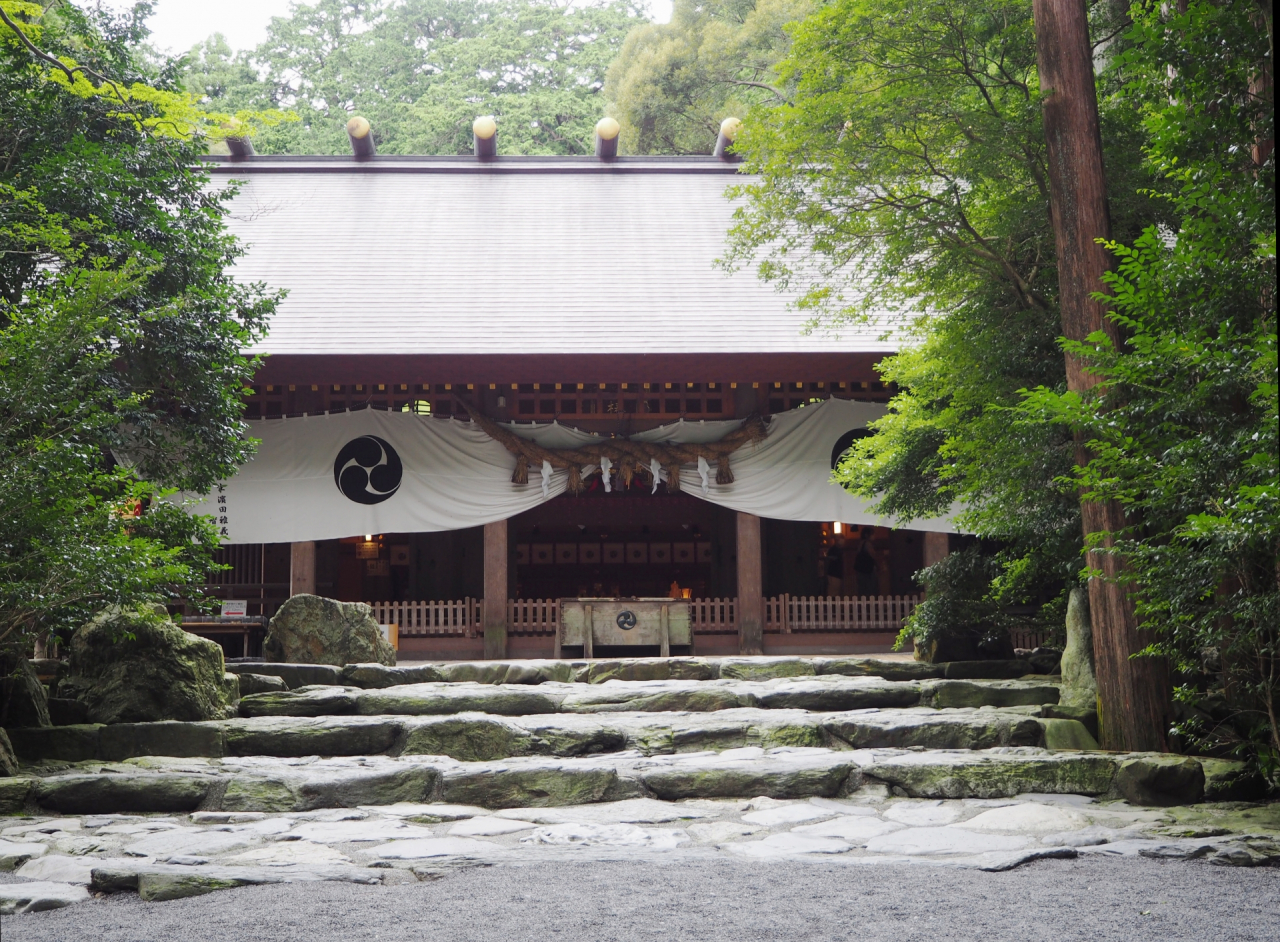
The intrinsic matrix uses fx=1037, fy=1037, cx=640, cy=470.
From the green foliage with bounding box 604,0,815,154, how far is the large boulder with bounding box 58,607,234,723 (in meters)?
18.4

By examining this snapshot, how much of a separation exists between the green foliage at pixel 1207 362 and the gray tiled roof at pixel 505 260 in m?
5.60

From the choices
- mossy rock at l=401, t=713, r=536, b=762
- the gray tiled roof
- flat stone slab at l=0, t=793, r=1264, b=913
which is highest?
the gray tiled roof

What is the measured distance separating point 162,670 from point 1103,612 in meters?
5.61

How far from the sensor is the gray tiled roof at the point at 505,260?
11.4 metres

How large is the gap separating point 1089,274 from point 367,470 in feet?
27.4

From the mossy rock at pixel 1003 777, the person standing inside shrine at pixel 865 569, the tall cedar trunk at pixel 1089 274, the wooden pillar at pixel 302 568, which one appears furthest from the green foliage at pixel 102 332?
the person standing inside shrine at pixel 865 569

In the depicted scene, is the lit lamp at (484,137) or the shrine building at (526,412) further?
the lit lamp at (484,137)

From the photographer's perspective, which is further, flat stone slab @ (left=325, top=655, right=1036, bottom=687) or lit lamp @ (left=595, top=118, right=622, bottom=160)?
lit lamp @ (left=595, top=118, right=622, bottom=160)

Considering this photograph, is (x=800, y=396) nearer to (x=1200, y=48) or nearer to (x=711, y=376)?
(x=711, y=376)

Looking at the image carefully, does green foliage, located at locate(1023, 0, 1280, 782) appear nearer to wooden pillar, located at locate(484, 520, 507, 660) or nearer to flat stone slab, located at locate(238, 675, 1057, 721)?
flat stone slab, located at locate(238, 675, 1057, 721)

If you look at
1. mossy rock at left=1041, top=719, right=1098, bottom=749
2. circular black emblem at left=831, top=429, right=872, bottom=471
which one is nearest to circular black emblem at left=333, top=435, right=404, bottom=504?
circular black emblem at left=831, top=429, right=872, bottom=471

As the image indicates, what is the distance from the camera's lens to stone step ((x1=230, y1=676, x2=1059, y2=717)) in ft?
22.4

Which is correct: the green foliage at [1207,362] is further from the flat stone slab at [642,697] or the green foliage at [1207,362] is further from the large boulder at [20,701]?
Answer: the large boulder at [20,701]

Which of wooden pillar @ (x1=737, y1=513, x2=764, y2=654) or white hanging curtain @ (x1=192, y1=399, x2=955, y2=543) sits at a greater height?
white hanging curtain @ (x1=192, y1=399, x2=955, y2=543)
